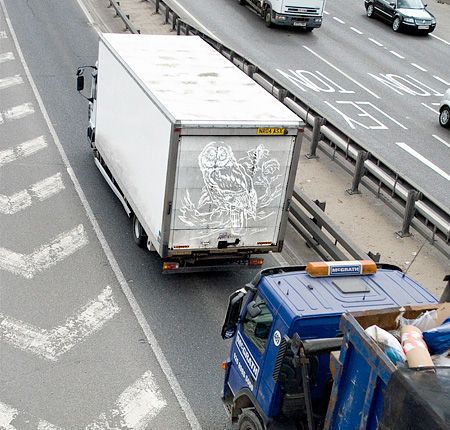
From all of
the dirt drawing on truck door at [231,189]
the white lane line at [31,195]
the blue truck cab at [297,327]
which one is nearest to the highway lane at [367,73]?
the dirt drawing on truck door at [231,189]

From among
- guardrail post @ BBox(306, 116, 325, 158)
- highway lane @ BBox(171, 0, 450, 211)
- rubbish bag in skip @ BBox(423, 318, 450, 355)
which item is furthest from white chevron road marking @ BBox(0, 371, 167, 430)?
highway lane @ BBox(171, 0, 450, 211)

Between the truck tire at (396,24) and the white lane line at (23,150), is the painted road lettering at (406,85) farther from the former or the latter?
the white lane line at (23,150)

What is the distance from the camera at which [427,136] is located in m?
20.0

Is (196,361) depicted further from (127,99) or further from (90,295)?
(127,99)

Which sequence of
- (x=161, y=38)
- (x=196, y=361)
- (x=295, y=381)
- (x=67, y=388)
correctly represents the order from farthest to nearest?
(x=161, y=38)
(x=196, y=361)
(x=67, y=388)
(x=295, y=381)

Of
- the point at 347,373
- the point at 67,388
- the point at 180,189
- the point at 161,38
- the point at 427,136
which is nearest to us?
the point at 347,373

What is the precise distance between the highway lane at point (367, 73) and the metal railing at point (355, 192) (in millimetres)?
491

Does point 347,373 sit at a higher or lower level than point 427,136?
higher

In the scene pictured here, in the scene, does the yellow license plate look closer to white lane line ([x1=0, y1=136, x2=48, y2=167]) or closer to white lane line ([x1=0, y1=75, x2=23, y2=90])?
white lane line ([x1=0, y1=136, x2=48, y2=167])

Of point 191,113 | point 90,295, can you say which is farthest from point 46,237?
point 191,113

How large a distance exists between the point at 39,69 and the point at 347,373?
1822cm

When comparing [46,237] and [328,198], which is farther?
[328,198]

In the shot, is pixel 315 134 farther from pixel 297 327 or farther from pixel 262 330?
pixel 297 327

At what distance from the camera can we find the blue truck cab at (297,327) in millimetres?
6742
